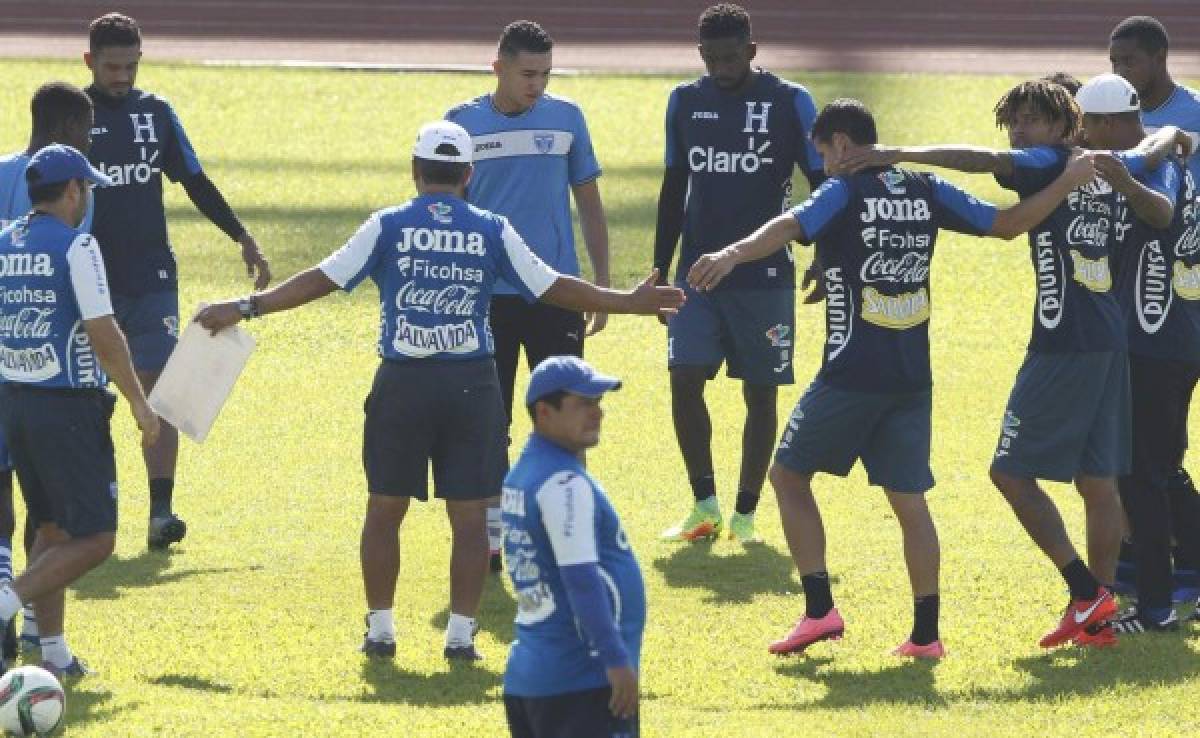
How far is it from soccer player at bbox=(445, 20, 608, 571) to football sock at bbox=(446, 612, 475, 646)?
5.27ft

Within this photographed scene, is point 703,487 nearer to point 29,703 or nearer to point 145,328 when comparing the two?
point 145,328

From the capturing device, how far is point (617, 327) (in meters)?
16.9

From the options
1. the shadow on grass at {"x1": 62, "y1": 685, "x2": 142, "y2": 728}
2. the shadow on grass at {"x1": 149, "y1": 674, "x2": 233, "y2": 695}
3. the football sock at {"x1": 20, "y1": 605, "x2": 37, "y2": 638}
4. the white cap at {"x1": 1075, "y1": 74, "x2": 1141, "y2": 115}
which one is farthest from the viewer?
the white cap at {"x1": 1075, "y1": 74, "x2": 1141, "y2": 115}

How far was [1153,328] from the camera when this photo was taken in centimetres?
942

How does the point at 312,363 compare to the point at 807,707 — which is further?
the point at 312,363

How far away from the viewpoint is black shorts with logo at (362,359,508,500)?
8.67 m

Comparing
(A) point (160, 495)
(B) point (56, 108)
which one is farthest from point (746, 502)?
(B) point (56, 108)

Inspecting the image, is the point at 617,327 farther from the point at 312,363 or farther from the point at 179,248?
the point at 179,248

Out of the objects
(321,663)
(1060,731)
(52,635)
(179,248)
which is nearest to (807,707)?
(1060,731)

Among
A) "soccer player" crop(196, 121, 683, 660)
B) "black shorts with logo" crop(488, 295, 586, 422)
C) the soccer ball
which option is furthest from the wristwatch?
"black shorts with logo" crop(488, 295, 586, 422)

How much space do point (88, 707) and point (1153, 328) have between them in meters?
4.73

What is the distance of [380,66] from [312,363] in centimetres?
1497

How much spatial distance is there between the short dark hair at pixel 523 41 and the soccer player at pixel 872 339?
194cm

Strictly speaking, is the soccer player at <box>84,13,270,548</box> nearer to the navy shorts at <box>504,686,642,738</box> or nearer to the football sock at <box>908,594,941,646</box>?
the football sock at <box>908,594,941,646</box>
